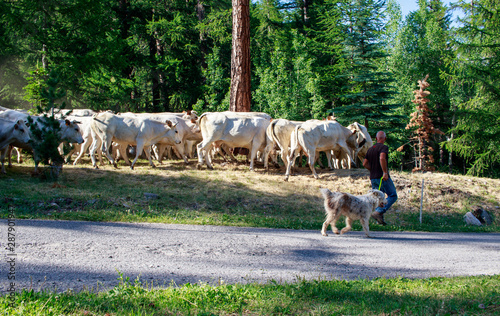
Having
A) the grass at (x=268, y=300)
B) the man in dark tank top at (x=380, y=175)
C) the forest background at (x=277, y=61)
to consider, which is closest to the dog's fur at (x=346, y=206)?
the man in dark tank top at (x=380, y=175)

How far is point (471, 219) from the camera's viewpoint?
13.8m

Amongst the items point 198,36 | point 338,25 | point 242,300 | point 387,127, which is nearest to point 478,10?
point 387,127

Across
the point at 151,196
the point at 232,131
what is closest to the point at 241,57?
the point at 232,131

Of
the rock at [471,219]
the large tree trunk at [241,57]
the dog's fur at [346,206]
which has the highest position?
the large tree trunk at [241,57]

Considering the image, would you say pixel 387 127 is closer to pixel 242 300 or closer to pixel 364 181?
pixel 364 181

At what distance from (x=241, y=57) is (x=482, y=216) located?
1253 centimetres

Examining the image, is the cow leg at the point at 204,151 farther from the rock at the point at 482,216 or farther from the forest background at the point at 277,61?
the rock at the point at 482,216

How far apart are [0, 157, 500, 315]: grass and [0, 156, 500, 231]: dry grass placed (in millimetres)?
34

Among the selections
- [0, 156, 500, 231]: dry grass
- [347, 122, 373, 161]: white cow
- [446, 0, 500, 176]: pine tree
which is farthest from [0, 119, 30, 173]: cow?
[446, 0, 500, 176]: pine tree

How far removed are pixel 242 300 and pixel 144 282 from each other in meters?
1.36

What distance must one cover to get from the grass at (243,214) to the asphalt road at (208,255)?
1.92ft

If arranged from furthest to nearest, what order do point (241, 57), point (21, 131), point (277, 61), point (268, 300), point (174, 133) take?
point (277, 61) → point (241, 57) → point (174, 133) → point (21, 131) → point (268, 300)

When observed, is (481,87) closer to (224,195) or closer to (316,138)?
(316,138)

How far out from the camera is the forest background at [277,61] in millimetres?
22766
